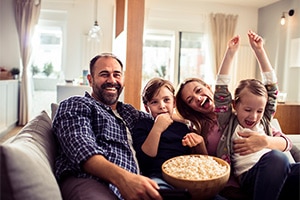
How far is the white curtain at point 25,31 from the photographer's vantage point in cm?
530

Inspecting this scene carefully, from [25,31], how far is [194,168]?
5.18m

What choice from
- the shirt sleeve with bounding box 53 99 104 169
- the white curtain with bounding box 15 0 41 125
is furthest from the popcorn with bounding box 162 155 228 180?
the white curtain with bounding box 15 0 41 125

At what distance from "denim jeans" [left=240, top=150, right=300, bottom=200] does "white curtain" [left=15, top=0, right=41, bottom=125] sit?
504cm

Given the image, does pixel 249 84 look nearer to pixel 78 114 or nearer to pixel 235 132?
pixel 235 132

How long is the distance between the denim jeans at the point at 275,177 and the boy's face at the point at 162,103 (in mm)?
537

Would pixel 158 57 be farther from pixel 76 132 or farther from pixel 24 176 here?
pixel 24 176

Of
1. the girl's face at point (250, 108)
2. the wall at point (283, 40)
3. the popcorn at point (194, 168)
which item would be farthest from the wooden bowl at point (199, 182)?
the wall at point (283, 40)

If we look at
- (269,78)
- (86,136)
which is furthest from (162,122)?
(269,78)

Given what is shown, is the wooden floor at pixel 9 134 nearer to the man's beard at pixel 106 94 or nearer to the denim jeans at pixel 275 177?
the man's beard at pixel 106 94

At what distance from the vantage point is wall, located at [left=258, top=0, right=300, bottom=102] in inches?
203

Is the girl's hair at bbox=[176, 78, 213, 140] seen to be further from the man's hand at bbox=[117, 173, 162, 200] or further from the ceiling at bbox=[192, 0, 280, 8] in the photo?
the ceiling at bbox=[192, 0, 280, 8]

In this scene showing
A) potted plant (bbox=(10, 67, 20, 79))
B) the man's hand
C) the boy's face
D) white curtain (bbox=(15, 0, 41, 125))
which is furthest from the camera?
potted plant (bbox=(10, 67, 20, 79))

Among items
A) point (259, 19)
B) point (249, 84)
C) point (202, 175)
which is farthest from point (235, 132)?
point (259, 19)

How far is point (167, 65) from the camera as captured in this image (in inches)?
245
